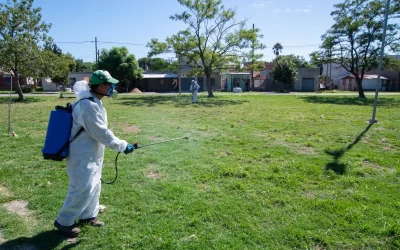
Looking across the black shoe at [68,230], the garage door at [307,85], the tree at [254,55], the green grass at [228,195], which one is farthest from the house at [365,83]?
the black shoe at [68,230]

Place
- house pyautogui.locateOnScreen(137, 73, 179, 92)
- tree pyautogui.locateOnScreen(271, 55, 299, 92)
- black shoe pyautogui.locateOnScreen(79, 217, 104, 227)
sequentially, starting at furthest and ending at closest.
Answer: house pyautogui.locateOnScreen(137, 73, 179, 92), tree pyautogui.locateOnScreen(271, 55, 299, 92), black shoe pyautogui.locateOnScreen(79, 217, 104, 227)

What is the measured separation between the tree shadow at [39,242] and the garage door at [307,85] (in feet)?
154

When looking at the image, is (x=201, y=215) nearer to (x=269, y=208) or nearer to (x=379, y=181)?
(x=269, y=208)

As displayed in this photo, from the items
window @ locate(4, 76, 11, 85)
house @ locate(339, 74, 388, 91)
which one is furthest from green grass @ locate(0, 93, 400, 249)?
house @ locate(339, 74, 388, 91)

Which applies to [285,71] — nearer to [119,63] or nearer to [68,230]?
[119,63]

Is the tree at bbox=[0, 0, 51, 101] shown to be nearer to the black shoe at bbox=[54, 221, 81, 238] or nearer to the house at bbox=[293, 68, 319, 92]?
the black shoe at bbox=[54, 221, 81, 238]

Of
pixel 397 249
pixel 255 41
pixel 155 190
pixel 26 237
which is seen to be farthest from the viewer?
pixel 255 41

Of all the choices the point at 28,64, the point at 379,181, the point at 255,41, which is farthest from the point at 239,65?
the point at 379,181

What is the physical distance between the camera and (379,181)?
14.6 feet

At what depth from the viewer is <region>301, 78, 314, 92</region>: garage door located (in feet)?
149

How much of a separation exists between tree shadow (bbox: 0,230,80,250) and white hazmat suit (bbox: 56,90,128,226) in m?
0.19

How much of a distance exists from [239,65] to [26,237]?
82.2ft

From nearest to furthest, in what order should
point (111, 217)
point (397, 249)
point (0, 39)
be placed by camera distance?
point (397, 249)
point (111, 217)
point (0, 39)

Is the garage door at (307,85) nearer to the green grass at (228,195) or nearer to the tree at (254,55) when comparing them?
the tree at (254,55)
